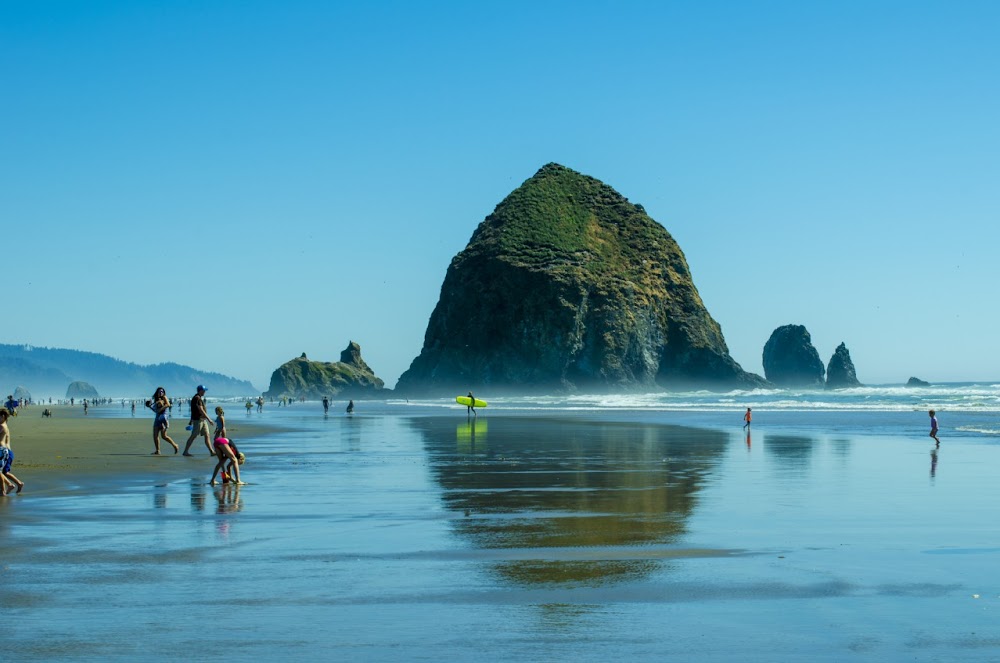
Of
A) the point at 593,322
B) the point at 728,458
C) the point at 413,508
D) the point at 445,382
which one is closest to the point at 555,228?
the point at 593,322

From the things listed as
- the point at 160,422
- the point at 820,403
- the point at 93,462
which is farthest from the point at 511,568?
the point at 820,403

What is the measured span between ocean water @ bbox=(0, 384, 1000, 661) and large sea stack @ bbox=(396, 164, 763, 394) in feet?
491

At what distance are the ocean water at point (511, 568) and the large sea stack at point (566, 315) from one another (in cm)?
14958

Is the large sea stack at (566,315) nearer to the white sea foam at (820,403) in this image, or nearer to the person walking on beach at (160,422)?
the white sea foam at (820,403)

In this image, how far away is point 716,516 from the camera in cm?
1602

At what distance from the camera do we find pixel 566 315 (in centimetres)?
17400

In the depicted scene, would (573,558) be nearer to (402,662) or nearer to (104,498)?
(402,662)

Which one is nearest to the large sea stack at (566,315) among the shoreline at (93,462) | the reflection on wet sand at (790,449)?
the reflection on wet sand at (790,449)

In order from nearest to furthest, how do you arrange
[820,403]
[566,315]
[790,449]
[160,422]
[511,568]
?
[511,568] < [160,422] < [790,449] < [820,403] < [566,315]

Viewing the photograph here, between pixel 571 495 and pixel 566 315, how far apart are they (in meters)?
155

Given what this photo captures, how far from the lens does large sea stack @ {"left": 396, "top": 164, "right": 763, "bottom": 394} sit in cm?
17375

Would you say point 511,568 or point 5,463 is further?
point 5,463

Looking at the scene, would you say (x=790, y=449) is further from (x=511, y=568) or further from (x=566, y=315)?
(x=566, y=315)

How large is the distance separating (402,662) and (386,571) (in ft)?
12.2
